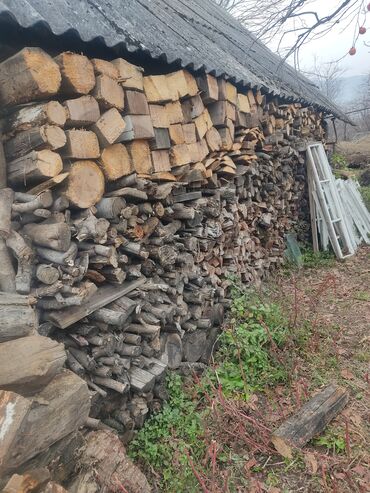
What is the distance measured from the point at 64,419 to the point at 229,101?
11.6 ft

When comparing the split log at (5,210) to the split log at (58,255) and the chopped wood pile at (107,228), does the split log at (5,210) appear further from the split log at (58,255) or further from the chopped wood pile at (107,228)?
the split log at (58,255)

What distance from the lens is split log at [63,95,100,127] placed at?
8.12 ft

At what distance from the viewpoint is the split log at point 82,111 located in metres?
2.47

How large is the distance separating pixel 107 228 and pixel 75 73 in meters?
1.00

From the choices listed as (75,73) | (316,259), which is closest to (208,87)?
(75,73)

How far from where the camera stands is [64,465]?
200 cm

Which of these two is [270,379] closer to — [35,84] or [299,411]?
[299,411]

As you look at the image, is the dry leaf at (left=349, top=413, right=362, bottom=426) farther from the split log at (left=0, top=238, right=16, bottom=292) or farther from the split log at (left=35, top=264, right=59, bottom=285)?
the split log at (left=0, top=238, right=16, bottom=292)

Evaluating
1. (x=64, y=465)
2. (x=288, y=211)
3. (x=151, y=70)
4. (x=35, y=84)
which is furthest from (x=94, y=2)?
(x=288, y=211)

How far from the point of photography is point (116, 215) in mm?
2750

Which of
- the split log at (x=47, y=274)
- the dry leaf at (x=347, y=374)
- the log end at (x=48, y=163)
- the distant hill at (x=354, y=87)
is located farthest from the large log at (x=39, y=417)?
the distant hill at (x=354, y=87)

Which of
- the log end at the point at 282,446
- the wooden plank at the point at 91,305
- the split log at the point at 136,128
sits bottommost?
the log end at the point at 282,446

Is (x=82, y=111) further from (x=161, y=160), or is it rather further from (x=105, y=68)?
(x=161, y=160)

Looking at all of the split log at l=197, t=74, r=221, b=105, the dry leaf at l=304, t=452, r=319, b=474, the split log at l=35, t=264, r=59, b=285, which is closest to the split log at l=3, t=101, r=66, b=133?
the split log at l=35, t=264, r=59, b=285
